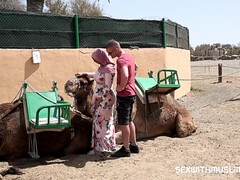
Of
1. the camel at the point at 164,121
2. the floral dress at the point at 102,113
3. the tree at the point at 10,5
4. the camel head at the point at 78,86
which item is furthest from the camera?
the tree at the point at 10,5

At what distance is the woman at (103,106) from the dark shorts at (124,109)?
0.12 m

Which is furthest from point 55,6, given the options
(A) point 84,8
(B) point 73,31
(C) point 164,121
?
(C) point 164,121

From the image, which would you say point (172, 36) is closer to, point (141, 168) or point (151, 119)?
point (151, 119)

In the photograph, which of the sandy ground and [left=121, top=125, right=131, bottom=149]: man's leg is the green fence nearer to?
the sandy ground

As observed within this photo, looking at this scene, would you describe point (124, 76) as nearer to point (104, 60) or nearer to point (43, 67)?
point (104, 60)

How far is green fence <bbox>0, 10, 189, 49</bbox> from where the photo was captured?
9.02m

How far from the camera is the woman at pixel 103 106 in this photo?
234 inches

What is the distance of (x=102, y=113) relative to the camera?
6.01 metres

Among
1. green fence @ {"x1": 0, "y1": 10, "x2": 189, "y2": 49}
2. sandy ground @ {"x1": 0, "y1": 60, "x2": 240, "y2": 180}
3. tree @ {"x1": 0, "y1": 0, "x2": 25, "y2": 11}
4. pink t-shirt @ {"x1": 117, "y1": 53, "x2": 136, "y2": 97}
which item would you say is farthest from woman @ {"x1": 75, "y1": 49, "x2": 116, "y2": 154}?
tree @ {"x1": 0, "y1": 0, "x2": 25, "y2": 11}

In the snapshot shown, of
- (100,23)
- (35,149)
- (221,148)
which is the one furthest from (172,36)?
(35,149)

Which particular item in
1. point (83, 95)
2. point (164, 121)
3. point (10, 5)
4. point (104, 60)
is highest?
point (10, 5)

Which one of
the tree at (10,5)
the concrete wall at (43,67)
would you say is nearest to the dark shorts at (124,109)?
the concrete wall at (43,67)

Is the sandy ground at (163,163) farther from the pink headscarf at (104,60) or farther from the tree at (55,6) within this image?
the tree at (55,6)

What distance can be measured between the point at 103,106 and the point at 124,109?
32cm
